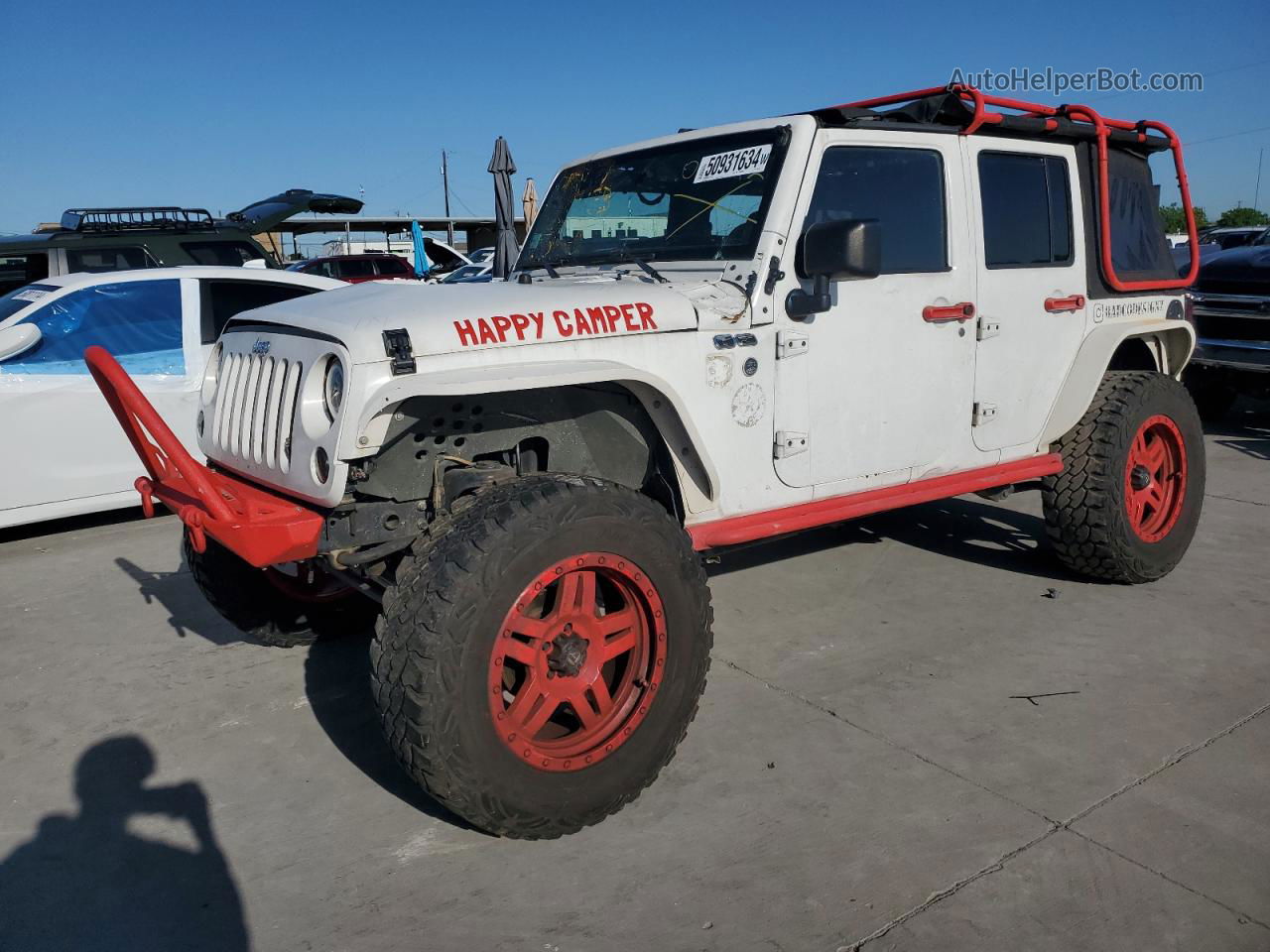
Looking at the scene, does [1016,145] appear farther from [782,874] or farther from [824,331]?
[782,874]

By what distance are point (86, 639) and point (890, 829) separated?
11.8ft

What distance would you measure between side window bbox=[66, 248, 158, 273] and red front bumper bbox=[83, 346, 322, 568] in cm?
575

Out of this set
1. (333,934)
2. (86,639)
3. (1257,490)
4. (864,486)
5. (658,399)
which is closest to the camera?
(333,934)

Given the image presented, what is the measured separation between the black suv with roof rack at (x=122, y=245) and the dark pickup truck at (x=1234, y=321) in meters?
8.22

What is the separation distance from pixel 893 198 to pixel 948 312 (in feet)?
1.61

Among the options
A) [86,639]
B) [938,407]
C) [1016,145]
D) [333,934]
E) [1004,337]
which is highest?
[1016,145]

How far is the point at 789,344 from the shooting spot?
11.0 ft

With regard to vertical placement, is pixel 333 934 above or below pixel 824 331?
below

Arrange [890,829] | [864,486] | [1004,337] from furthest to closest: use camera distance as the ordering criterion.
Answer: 1. [1004,337]
2. [864,486]
3. [890,829]

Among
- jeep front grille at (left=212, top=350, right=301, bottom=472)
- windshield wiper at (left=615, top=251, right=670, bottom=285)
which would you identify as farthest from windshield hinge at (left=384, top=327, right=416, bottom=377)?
windshield wiper at (left=615, top=251, right=670, bottom=285)

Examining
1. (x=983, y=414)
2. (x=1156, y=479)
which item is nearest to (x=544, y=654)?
(x=983, y=414)

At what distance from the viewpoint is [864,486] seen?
12.3 feet

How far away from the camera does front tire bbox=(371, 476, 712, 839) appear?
254 cm

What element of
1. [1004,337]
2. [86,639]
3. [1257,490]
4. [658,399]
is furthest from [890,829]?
[1257,490]
